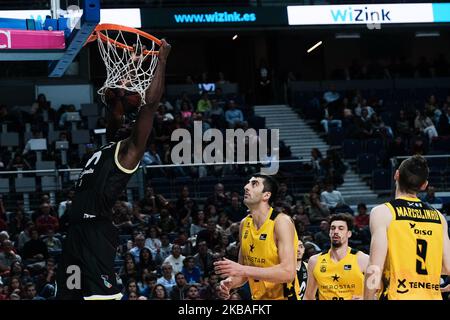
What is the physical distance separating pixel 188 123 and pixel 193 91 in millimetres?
4847

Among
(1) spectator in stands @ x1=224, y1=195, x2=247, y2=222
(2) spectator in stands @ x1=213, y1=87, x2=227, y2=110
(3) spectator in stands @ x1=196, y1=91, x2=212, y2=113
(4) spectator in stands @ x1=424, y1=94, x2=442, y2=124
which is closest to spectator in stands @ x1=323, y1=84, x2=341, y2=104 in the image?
(4) spectator in stands @ x1=424, y1=94, x2=442, y2=124

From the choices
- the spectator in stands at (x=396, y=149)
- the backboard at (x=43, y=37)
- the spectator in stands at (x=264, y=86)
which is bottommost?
the spectator in stands at (x=396, y=149)

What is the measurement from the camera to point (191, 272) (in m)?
14.6

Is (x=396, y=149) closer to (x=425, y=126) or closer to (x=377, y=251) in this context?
(x=425, y=126)

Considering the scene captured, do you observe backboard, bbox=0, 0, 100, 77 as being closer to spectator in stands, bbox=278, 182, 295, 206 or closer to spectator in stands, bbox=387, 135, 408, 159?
spectator in stands, bbox=278, 182, 295, 206

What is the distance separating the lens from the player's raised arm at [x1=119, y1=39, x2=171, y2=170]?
5684 millimetres

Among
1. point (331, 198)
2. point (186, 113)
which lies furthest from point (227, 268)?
point (186, 113)

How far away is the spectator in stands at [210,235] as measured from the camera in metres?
15.5

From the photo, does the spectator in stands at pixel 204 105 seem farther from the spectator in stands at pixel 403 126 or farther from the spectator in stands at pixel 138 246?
the spectator in stands at pixel 138 246

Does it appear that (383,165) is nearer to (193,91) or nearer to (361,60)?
(193,91)

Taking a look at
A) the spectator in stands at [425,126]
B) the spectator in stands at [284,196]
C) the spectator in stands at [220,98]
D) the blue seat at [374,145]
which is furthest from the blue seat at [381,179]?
the spectator in stands at [220,98]

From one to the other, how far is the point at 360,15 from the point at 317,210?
7.27 meters

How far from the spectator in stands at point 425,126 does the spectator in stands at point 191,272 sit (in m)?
8.82

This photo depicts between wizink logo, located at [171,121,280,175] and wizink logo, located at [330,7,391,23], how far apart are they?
4772mm
